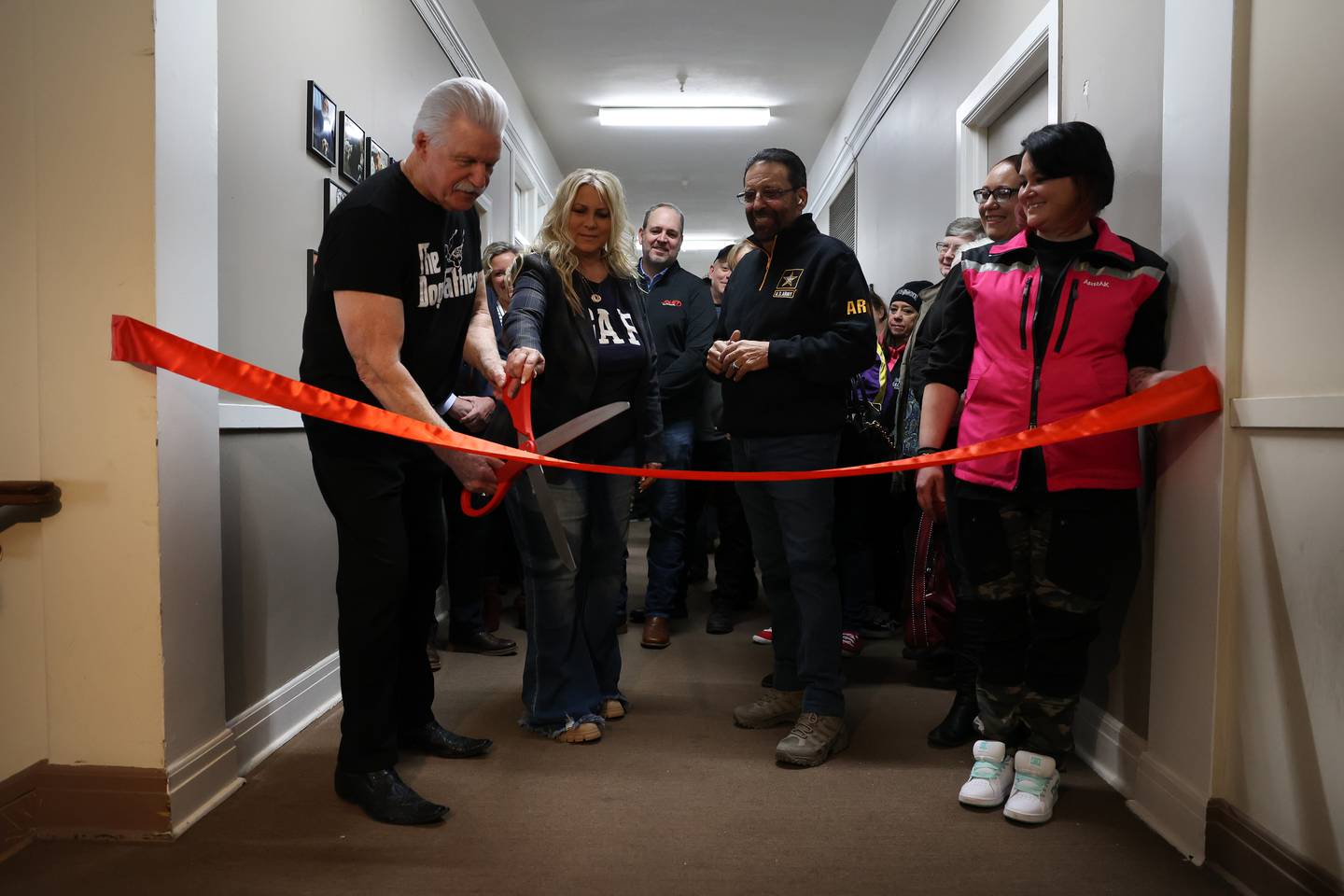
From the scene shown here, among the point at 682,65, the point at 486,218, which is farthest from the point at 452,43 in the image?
the point at 682,65

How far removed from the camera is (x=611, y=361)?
236cm

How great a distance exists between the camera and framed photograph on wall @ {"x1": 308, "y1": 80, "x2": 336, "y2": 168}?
8.55ft

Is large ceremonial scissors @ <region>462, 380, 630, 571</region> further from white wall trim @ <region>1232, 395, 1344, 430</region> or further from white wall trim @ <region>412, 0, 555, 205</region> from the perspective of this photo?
white wall trim @ <region>412, 0, 555, 205</region>

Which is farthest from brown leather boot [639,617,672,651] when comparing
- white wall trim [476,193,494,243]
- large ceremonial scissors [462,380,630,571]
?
white wall trim [476,193,494,243]

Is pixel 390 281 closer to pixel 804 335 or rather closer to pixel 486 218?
pixel 804 335

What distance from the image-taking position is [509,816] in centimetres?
186

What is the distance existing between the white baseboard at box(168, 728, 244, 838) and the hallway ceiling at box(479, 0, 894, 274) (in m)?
4.51

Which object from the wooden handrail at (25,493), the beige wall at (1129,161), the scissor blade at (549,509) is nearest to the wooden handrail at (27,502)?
the wooden handrail at (25,493)

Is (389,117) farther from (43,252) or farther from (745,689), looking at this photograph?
(745,689)

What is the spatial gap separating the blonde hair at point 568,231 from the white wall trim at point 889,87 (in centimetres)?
263

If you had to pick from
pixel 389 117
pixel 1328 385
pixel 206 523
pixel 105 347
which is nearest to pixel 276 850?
pixel 206 523

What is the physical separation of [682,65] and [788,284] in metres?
4.36

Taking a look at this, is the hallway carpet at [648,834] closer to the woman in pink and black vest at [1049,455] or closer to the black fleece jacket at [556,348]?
the woman in pink and black vest at [1049,455]

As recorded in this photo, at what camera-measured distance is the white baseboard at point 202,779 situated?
177 centimetres
